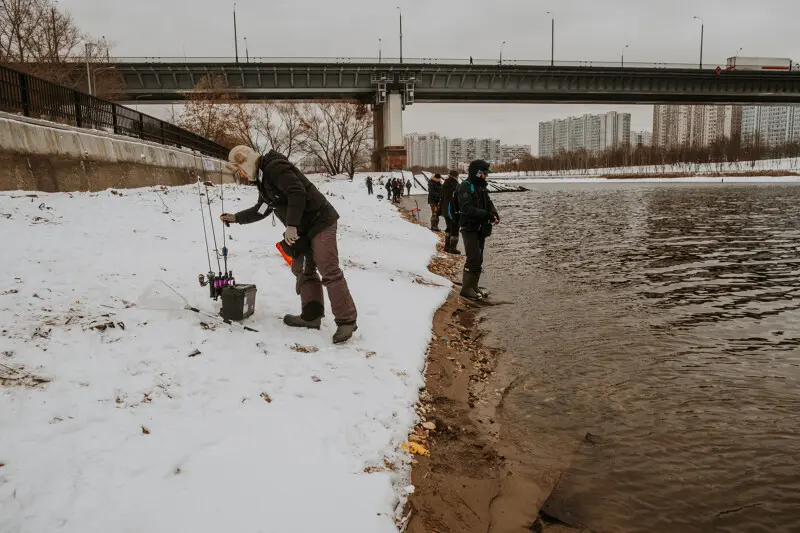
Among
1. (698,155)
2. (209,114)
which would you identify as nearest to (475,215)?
(209,114)

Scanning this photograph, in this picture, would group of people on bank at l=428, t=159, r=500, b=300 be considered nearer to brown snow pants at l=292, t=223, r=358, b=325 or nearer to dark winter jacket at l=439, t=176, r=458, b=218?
brown snow pants at l=292, t=223, r=358, b=325

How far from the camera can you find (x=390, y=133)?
6094cm

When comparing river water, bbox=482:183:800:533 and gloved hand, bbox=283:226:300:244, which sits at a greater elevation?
gloved hand, bbox=283:226:300:244

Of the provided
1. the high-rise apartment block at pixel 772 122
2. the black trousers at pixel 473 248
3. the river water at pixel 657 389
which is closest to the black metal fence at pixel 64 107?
the black trousers at pixel 473 248

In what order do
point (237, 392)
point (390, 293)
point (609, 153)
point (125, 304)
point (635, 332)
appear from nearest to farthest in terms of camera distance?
point (237, 392) → point (125, 304) → point (635, 332) → point (390, 293) → point (609, 153)

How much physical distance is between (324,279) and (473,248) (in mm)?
4132

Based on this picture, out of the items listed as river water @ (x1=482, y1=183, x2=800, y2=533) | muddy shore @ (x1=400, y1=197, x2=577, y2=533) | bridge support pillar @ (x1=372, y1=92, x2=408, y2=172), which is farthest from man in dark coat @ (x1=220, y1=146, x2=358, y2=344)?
bridge support pillar @ (x1=372, y1=92, x2=408, y2=172)

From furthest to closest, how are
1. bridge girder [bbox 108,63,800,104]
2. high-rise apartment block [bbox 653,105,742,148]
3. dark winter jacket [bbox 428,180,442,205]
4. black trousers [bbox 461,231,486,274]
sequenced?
high-rise apartment block [bbox 653,105,742,148]
bridge girder [bbox 108,63,800,104]
dark winter jacket [bbox 428,180,442,205]
black trousers [bbox 461,231,486,274]

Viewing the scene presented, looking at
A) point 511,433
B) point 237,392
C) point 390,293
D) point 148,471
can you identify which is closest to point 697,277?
point 390,293

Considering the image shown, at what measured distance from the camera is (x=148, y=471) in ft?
9.68

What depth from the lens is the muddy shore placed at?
3242mm

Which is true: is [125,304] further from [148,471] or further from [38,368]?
[148,471]

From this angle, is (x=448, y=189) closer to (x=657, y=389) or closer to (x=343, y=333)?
(x=343, y=333)

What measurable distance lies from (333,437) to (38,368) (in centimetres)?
218
